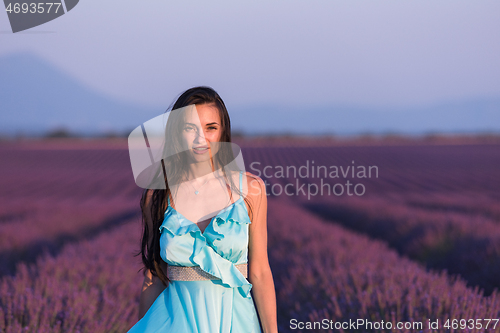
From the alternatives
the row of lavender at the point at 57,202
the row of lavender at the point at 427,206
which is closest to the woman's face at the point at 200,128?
the row of lavender at the point at 57,202

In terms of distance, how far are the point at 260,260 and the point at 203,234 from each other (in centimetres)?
22

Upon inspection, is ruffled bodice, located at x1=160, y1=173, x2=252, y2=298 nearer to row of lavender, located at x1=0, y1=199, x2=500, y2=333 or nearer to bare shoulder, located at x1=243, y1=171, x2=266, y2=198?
bare shoulder, located at x1=243, y1=171, x2=266, y2=198

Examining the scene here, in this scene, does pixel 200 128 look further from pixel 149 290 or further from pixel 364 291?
pixel 364 291

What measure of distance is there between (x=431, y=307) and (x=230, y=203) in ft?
5.78

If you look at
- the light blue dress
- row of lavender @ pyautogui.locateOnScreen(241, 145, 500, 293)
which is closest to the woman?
the light blue dress

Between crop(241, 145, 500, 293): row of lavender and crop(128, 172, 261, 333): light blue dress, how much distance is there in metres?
3.11

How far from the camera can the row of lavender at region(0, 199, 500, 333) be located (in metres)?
2.49

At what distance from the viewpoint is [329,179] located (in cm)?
1691

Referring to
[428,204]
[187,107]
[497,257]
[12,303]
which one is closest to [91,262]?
[12,303]

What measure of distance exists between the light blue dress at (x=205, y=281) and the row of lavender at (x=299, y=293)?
1.22m

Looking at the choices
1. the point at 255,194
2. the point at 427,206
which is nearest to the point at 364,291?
the point at 255,194

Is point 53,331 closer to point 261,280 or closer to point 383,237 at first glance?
point 261,280

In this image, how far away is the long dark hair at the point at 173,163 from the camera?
1.41 meters

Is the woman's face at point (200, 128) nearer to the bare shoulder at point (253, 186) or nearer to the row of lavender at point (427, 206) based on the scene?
the bare shoulder at point (253, 186)
